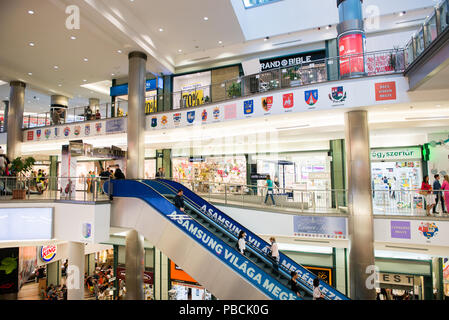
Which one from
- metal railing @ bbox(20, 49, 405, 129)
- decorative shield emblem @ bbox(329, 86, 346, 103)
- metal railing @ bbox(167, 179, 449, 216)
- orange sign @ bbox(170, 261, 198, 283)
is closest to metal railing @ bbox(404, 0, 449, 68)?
metal railing @ bbox(20, 49, 405, 129)

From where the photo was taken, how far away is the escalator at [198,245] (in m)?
7.21

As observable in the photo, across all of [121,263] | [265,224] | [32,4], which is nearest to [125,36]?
[32,4]

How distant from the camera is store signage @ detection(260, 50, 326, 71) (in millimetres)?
16203

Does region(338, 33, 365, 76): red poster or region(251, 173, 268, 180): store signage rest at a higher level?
region(338, 33, 365, 76): red poster

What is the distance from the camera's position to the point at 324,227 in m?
11.1

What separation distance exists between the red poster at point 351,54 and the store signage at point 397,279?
969 cm

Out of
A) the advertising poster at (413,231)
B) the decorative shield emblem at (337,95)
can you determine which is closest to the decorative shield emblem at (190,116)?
the decorative shield emblem at (337,95)

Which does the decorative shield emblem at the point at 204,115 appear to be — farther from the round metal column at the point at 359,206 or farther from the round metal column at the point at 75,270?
the round metal column at the point at 75,270

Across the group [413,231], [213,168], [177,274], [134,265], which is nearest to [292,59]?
[213,168]

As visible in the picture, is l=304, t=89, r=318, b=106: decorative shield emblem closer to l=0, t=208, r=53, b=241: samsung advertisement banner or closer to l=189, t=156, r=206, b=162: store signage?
l=189, t=156, r=206, b=162: store signage

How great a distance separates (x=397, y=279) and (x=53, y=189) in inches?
631

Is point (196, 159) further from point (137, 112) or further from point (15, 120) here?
point (15, 120)

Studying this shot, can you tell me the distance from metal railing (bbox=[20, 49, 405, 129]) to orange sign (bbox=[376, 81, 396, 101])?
1.43ft
